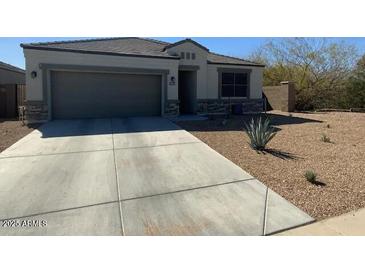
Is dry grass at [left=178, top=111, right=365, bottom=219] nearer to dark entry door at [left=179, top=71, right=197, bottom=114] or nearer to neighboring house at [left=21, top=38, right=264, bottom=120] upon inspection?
neighboring house at [left=21, top=38, right=264, bottom=120]

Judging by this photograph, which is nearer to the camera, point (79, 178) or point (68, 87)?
point (79, 178)

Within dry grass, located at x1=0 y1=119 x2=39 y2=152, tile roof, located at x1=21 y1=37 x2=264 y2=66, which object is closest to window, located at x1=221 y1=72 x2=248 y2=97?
tile roof, located at x1=21 y1=37 x2=264 y2=66

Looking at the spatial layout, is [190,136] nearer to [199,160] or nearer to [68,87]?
[199,160]

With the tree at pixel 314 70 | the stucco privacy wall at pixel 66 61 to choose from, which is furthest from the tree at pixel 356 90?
the stucco privacy wall at pixel 66 61

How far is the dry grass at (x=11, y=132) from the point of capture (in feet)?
30.5

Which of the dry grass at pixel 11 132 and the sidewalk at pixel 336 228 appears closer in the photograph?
the sidewalk at pixel 336 228

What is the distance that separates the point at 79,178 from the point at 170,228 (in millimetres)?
2671

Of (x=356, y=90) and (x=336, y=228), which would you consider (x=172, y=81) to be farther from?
(x=356, y=90)

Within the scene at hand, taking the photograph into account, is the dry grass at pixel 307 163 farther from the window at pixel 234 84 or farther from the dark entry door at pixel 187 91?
the window at pixel 234 84

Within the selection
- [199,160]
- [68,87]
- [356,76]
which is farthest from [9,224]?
[356,76]

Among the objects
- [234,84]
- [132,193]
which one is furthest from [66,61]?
[132,193]

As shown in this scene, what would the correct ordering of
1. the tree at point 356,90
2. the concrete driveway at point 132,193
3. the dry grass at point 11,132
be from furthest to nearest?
the tree at point 356,90
the dry grass at point 11,132
the concrete driveway at point 132,193

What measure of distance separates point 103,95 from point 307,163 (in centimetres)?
1060
